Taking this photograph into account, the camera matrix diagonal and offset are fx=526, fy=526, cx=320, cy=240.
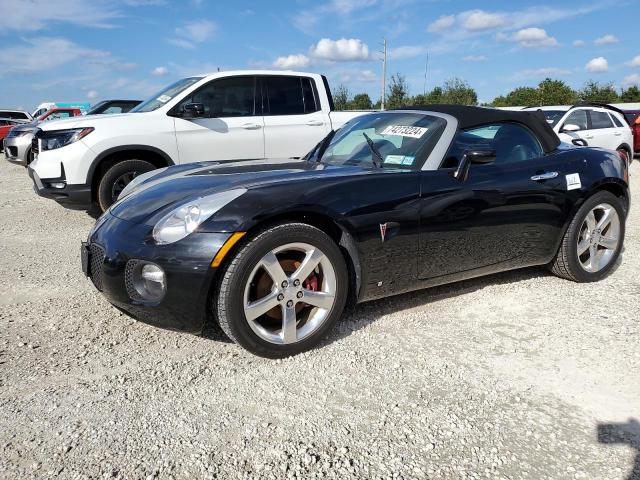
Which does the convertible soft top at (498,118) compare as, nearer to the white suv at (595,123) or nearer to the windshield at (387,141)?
the windshield at (387,141)

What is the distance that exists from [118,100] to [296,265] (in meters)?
10.3

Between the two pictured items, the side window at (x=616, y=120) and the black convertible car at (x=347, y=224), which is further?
the side window at (x=616, y=120)

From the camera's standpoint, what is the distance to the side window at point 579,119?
1000 cm

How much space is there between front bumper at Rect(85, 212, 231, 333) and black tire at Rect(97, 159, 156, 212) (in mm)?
3360

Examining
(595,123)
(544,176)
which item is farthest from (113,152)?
(595,123)

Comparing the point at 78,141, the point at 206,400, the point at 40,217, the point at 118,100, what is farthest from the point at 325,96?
the point at 118,100

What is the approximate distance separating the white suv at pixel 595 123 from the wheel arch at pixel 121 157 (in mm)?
6970

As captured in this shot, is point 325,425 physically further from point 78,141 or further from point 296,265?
point 78,141

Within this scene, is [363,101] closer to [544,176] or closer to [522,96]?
[522,96]

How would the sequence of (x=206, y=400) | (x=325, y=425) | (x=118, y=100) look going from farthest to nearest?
(x=118, y=100)
(x=206, y=400)
(x=325, y=425)

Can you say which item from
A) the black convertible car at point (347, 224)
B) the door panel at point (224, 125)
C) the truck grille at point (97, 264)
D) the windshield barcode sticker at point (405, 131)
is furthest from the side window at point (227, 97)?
the truck grille at point (97, 264)

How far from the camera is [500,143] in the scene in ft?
12.4

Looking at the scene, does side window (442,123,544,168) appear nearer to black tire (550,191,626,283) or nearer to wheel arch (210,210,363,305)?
black tire (550,191,626,283)

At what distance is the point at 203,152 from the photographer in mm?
6371
